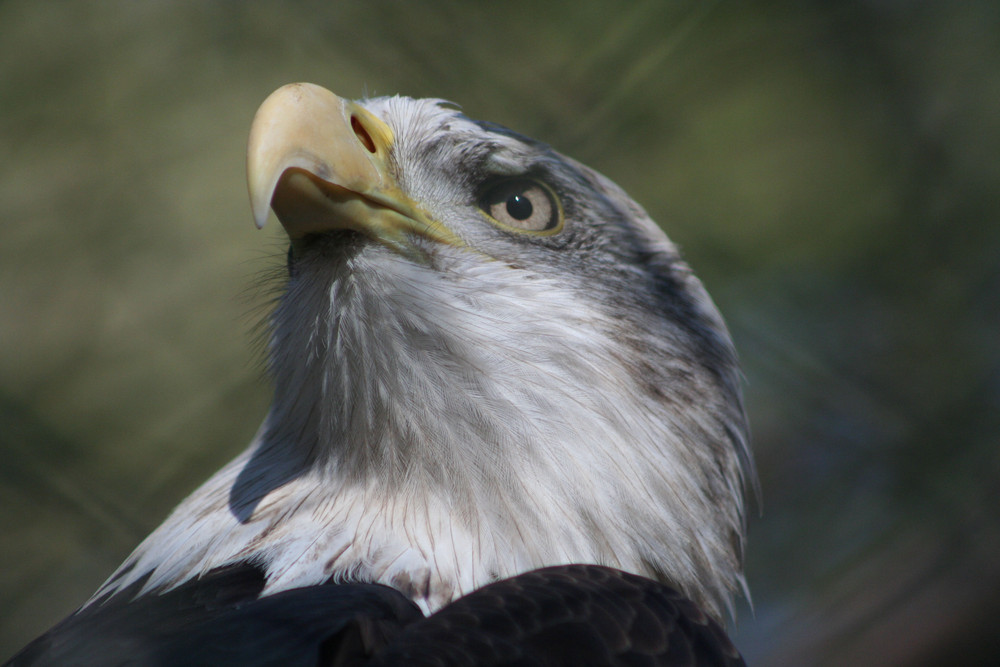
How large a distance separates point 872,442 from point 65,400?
2354 mm

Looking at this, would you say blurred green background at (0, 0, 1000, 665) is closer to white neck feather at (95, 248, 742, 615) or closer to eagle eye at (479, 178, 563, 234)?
eagle eye at (479, 178, 563, 234)

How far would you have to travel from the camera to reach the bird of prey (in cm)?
132

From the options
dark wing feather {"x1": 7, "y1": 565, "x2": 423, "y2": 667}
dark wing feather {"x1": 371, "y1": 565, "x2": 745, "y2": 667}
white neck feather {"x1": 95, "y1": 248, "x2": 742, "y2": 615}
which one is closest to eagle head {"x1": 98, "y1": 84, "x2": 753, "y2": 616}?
white neck feather {"x1": 95, "y1": 248, "x2": 742, "y2": 615}

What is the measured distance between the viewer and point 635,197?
245 centimetres

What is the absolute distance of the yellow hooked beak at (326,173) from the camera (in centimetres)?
137

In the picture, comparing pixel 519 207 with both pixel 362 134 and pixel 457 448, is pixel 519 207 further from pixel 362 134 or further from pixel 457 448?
pixel 457 448

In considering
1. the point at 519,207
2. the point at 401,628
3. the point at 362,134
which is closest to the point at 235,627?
the point at 401,628

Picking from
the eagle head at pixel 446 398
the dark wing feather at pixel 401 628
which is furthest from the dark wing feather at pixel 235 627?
the eagle head at pixel 446 398

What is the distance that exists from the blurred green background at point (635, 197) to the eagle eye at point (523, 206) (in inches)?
9.8

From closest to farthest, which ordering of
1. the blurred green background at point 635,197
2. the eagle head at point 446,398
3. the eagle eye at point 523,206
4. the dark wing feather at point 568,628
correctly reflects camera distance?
the dark wing feather at point 568,628 → the eagle head at point 446,398 → the eagle eye at point 523,206 → the blurred green background at point 635,197

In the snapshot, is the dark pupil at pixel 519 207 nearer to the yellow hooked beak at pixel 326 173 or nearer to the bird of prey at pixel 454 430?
the bird of prey at pixel 454 430

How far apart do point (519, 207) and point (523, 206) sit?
10mm

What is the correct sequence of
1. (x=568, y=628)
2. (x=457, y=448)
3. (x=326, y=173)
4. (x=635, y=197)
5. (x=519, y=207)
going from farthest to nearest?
(x=635, y=197) → (x=519, y=207) → (x=457, y=448) → (x=326, y=173) → (x=568, y=628)

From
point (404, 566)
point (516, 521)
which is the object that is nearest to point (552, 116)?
point (516, 521)
